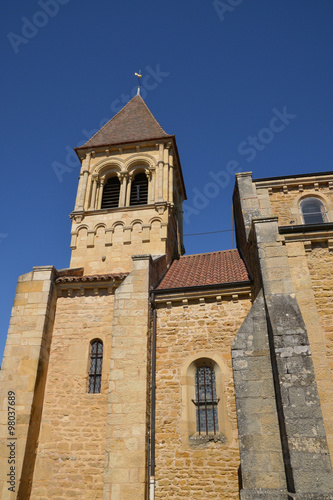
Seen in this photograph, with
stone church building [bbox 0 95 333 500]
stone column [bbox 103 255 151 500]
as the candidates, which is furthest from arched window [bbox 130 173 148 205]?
stone column [bbox 103 255 151 500]

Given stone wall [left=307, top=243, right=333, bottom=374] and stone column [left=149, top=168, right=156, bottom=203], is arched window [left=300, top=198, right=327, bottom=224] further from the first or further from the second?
stone column [left=149, top=168, right=156, bottom=203]

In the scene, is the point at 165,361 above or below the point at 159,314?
below

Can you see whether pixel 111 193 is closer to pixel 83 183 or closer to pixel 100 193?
pixel 100 193

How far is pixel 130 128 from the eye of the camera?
62.1 feet

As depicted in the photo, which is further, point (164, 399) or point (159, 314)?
point (159, 314)

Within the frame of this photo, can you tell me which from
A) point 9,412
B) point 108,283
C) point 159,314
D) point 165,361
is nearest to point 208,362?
point 165,361

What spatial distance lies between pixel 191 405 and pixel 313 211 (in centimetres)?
694

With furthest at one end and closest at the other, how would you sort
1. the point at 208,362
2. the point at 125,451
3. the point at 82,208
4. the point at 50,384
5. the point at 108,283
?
the point at 82,208, the point at 108,283, the point at 50,384, the point at 208,362, the point at 125,451

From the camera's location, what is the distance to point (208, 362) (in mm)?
9586

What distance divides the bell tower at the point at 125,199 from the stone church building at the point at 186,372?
978 mm

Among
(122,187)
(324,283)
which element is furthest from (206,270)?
(122,187)

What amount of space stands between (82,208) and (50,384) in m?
7.81

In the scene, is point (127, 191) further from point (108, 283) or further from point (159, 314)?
point (159, 314)

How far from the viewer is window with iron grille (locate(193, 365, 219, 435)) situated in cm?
892
